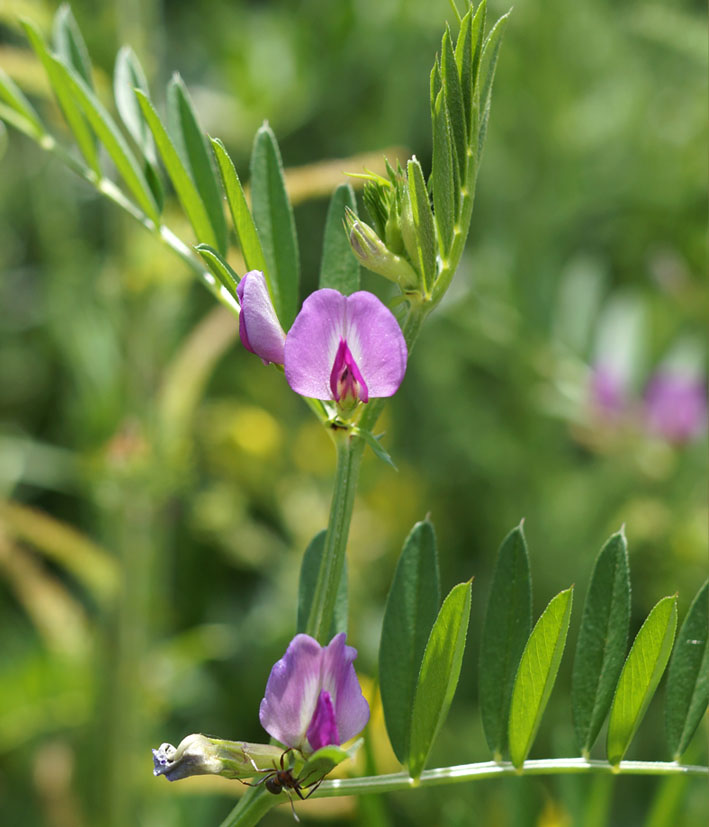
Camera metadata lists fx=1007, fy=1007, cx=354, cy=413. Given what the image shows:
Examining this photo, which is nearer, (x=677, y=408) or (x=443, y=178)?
(x=443, y=178)

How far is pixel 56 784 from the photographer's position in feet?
2.85

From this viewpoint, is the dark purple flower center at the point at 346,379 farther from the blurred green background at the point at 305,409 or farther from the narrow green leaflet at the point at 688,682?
the blurred green background at the point at 305,409

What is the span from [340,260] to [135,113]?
0.45 feet

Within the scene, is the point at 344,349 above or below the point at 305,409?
below

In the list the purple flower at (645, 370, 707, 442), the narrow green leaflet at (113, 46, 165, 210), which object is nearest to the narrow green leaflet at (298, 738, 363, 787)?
the narrow green leaflet at (113, 46, 165, 210)

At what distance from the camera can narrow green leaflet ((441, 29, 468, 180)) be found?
0.92 ft

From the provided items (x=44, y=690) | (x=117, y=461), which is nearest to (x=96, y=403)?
(x=117, y=461)

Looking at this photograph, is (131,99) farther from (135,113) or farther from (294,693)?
(294,693)

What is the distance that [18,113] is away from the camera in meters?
0.44

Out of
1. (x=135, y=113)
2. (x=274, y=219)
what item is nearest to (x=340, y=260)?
(x=274, y=219)

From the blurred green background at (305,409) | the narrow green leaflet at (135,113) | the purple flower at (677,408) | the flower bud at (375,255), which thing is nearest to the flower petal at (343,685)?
the flower bud at (375,255)

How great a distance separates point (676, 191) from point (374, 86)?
418mm

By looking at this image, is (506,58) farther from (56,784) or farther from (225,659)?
(56,784)

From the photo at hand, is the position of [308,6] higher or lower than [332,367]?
higher
